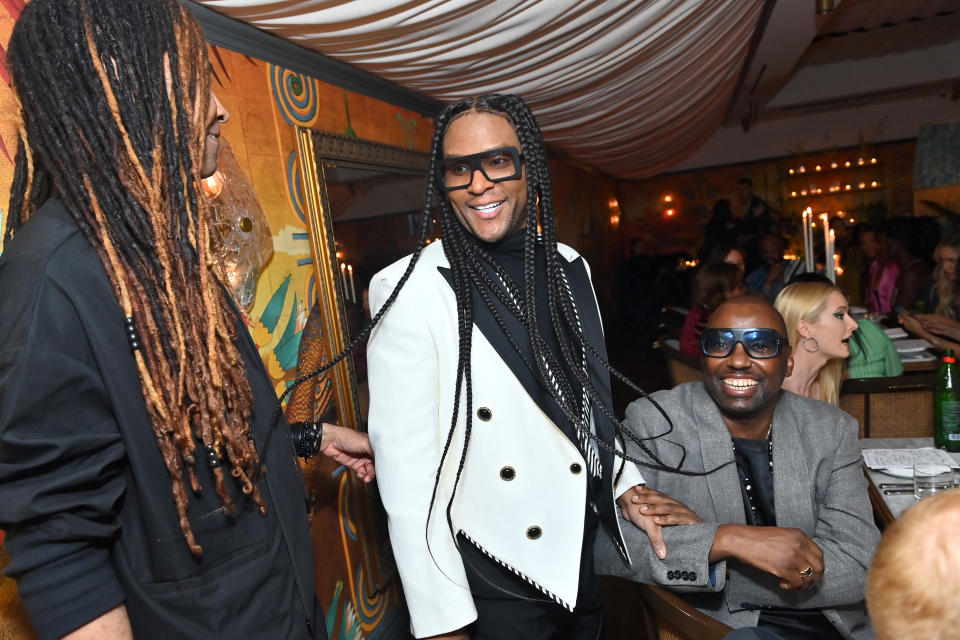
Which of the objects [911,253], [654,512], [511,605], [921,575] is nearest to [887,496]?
[654,512]

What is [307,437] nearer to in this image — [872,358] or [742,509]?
[742,509]

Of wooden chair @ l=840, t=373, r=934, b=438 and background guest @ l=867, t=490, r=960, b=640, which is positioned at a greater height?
background guest @ l=867, t=490, r=960, b=640

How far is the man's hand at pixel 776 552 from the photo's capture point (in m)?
1.64

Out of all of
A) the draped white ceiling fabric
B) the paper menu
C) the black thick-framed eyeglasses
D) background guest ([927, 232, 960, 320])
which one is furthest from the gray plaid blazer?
background guest ([927, 232, 960, 320])

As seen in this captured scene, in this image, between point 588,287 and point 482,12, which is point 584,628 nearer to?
point 588,287

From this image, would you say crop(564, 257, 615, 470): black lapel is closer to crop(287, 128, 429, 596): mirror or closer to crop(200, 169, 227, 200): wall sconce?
crop(200, 169, 227, 200): wall sconce

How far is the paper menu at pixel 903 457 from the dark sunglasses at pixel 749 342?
77cm

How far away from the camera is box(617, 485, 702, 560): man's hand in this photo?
1717 millimetres

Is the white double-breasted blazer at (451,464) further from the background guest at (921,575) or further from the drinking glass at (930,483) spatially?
the drinking glass at (930,483)

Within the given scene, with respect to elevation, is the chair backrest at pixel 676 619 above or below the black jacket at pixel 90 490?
below

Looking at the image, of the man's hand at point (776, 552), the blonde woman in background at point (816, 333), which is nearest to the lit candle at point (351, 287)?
the man's hand at point (776, 552)

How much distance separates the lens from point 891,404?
3535mm

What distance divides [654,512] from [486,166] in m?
1.02

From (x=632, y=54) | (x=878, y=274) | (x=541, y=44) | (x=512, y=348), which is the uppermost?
(x=632, y=54)
